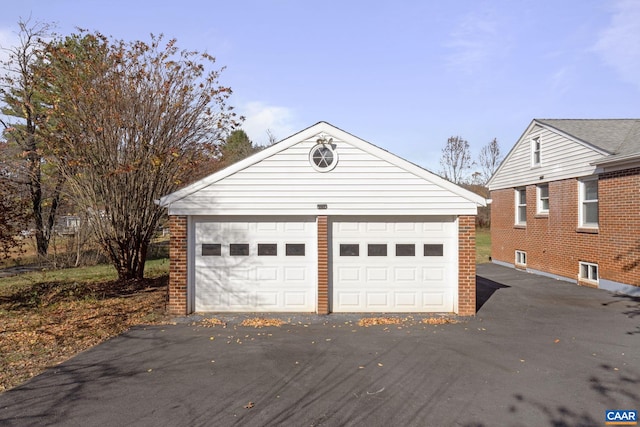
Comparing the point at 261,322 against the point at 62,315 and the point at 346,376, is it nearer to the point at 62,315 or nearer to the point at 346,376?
the point at 346,376

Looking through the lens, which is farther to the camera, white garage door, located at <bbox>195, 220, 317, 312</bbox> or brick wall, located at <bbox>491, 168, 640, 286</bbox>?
brick wall, located at <bbox>491, 168, 640, 286</bbox>

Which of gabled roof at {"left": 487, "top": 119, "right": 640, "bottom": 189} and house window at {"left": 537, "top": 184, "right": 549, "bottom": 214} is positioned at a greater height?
gabled roof at {"left": 487, "top": 119, "right": 640, "bottom": 189}

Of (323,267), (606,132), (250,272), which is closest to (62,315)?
(250,272)

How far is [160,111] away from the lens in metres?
12.5

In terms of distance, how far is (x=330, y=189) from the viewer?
938 centimetres

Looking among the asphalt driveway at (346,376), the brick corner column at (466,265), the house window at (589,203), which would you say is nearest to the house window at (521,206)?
the house window at (589,203)

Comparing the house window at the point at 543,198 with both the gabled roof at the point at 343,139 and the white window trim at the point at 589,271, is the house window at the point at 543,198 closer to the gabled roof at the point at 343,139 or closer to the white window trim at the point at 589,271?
the white window trim at the point at 589,271

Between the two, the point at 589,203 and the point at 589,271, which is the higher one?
the point at 589,203

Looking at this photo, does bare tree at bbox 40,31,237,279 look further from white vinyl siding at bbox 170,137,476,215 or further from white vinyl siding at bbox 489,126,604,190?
white vinyl siding at bbox 489,126,604,190

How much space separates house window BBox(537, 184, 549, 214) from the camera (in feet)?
51.7

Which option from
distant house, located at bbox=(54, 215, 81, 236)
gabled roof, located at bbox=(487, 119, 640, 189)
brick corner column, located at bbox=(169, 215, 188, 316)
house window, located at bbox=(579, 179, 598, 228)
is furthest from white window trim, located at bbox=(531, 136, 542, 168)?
distant house, located at bbox=(54, 215, 81, 236)

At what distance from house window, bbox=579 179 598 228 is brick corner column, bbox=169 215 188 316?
12.8 meters

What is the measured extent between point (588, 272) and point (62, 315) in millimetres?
15694

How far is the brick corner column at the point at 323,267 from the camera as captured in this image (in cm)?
928
